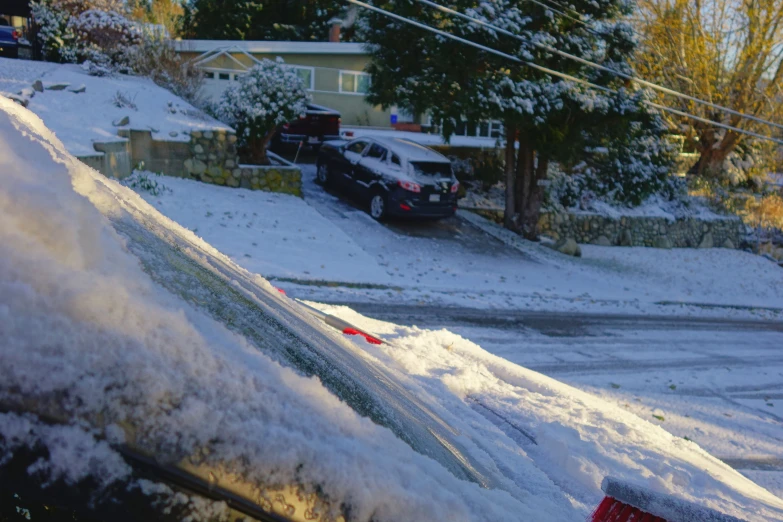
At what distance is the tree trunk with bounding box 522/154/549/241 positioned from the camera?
19359 mm

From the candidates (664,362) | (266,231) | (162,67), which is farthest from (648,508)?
(162,67)

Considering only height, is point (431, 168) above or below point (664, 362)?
above

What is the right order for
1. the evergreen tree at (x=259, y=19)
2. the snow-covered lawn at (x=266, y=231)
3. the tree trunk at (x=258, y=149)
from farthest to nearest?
1. the evergreen tree at (x=259, y=19)
2. the tree trunk at (x=258, y=149)
3. the snow-covered lawn at (x=266, y=231)

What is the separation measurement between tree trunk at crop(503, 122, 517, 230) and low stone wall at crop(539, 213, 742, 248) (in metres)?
1.84

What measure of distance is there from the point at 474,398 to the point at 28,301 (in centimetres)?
333

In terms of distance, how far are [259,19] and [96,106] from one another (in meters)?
25.6

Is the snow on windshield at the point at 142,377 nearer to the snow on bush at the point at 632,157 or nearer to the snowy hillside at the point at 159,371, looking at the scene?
the snowy hillside at the point at 159,371

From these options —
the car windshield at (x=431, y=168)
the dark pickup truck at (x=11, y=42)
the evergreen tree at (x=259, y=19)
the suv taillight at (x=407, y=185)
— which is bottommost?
the suv taillight at (x=407, y=185)

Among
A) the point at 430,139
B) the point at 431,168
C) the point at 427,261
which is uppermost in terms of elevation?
the point at 430,139

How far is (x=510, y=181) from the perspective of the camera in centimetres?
1956

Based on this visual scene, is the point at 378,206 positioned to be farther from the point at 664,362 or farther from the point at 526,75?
the point at 664,362

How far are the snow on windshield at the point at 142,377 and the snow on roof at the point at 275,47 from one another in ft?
81.5

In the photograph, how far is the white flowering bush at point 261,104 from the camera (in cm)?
1602

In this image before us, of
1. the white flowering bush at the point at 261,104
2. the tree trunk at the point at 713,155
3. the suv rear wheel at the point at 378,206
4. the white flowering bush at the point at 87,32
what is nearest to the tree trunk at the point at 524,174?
the suv rear wheel at the point at 378,206
